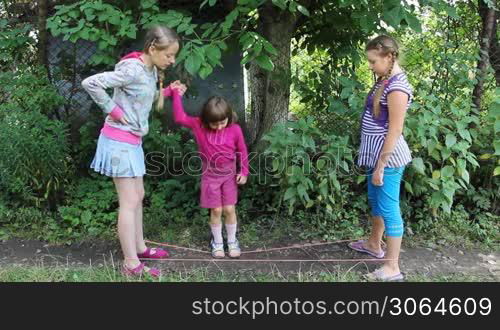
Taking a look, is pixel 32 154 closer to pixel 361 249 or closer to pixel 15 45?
pixel 15 45

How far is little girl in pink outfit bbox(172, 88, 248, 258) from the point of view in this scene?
3.57 metres

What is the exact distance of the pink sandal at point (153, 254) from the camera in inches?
148

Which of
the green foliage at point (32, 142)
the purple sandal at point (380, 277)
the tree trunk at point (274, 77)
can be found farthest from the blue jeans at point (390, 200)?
the green foliage at point (32, 142)

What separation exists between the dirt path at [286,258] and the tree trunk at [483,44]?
154cm

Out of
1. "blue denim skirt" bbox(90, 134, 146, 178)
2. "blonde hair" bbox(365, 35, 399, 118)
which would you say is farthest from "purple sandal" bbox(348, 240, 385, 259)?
"blue denim skirt" bbox(90, 134, 146, 178)

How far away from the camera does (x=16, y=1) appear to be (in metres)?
4.89

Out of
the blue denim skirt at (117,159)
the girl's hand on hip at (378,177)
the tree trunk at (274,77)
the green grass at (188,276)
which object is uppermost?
the tree trunk at (274,77)

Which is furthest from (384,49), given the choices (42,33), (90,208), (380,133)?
(42,33)

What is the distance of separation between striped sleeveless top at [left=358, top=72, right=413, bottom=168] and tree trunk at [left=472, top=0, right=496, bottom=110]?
175cm

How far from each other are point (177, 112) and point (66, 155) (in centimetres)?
139

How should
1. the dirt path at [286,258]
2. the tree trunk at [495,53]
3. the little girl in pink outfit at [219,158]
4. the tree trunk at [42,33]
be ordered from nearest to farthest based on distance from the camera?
the little girl in pink outfit at [219,158], the dirt path at [286,258], the tree trunk at [42,33], the tree trunk at [495,53]

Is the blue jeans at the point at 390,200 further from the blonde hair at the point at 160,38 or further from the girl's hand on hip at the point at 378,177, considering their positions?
the blonde hair at the point at 160,38

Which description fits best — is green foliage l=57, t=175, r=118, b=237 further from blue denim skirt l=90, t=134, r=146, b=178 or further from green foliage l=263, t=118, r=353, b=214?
green foliage l=263, t=118, r=353, b=214

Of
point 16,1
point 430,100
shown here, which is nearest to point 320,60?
Answer: point 430,100
